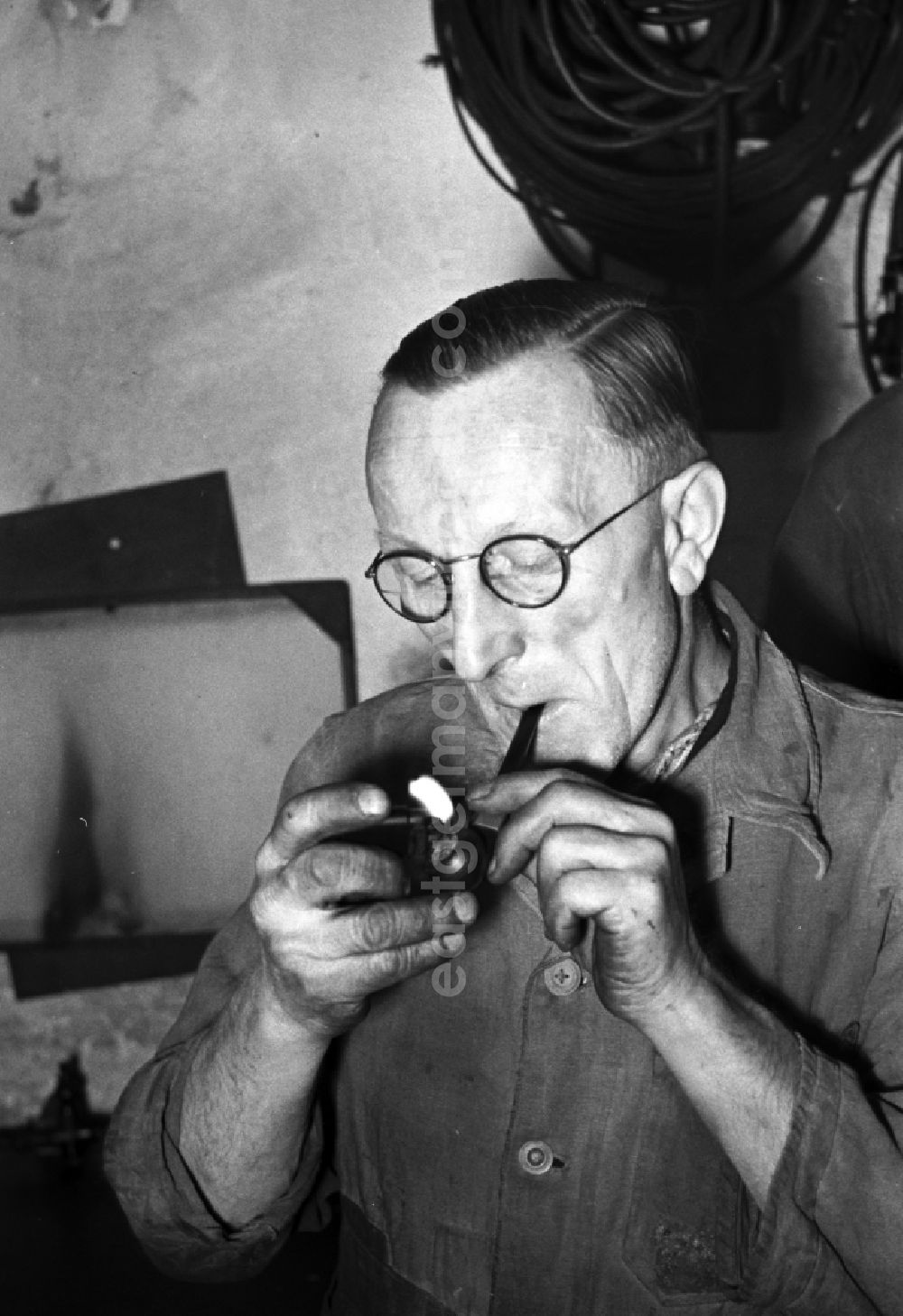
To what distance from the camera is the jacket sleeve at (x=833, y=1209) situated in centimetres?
82

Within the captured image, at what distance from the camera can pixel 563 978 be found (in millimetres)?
970

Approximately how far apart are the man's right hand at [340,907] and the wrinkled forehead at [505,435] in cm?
20

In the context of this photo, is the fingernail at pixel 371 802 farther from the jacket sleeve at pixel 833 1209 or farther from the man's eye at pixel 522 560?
the jacket sleeve at pixel 833 1209

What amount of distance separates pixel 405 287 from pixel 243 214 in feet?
0.76

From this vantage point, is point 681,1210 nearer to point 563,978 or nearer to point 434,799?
point 563,978

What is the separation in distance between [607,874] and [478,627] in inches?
7.6

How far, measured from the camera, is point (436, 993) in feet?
3.34

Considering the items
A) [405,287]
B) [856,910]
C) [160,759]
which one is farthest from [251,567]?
[856,910]

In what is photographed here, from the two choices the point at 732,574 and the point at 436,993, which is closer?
the point at 436,993

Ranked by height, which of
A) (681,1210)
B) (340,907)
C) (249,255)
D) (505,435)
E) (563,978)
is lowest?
(681,1210)

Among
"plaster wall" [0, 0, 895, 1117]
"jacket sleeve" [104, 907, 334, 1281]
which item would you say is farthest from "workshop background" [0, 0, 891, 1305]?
"jacket sleeve" [104, 907, 334, 1281]

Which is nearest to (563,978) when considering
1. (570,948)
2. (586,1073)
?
(586,1073)

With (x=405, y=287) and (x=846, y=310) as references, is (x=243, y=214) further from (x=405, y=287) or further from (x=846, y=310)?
(x=846, y=310)

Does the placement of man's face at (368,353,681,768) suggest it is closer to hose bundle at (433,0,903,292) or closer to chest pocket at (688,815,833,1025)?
chest pocket at (688,815,833,1025)
